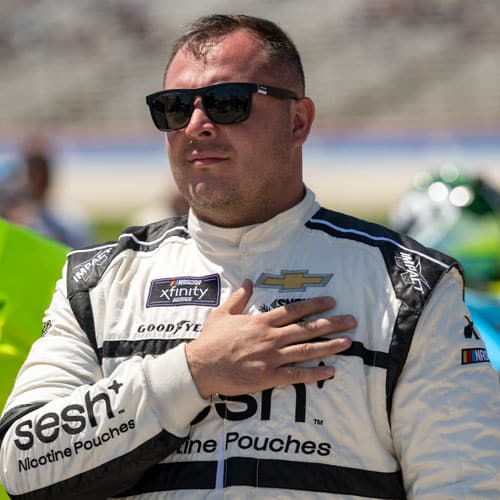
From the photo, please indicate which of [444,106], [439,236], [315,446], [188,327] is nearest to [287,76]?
[188,327]

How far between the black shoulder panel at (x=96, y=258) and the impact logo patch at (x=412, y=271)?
506 millimetres

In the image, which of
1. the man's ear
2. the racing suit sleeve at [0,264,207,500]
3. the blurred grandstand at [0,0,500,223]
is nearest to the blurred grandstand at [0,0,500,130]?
the blurred grandstand at [0,0,500,223]

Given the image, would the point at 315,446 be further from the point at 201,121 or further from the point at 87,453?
the point at 201,121

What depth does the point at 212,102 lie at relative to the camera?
2148 millimetres

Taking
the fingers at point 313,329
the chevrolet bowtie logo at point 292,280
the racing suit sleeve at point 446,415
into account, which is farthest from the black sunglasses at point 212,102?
the racing suit sleeve at point 446,415

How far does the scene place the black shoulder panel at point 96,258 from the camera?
2.24 m

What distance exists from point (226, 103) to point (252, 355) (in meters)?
0.53

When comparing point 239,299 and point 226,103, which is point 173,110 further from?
point 239,299

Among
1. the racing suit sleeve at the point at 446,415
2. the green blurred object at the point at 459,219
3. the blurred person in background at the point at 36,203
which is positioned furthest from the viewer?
the blurred person in background at the point at 36,203

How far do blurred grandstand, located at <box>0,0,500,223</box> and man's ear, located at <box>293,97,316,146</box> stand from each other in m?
10.5

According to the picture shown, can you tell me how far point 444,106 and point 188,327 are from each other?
1531 cm

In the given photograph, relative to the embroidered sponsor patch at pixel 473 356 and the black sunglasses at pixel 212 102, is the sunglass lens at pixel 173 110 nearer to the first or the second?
the black sunglasses at pixel 212 102

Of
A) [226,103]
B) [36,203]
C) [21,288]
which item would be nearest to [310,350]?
[226,103]

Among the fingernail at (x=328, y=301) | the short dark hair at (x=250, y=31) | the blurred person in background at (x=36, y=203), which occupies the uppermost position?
the short dark hair at (x=250, y=31)
